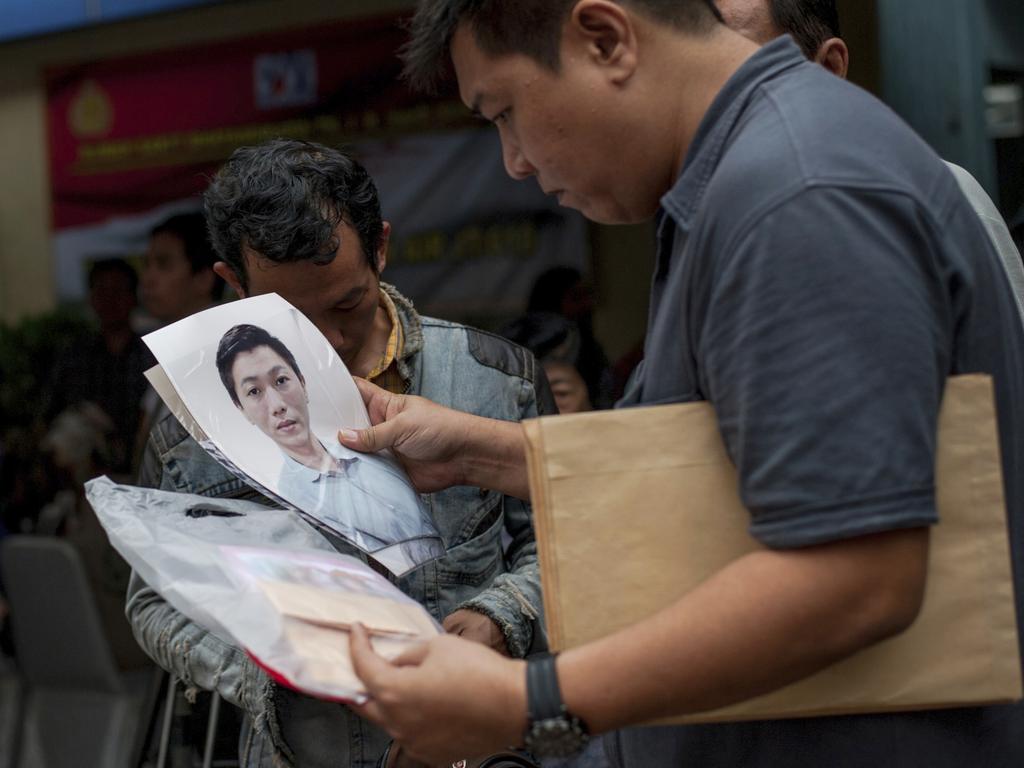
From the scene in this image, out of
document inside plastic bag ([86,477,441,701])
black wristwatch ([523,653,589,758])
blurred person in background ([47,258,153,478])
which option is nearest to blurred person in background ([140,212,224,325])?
blurred person in background ([47,258,153,478])

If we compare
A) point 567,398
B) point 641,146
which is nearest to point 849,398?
point 641,146

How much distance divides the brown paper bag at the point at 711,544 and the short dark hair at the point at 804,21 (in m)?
1.03

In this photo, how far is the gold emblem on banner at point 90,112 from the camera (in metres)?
5.64

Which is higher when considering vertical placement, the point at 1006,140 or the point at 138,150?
the point at 138,150

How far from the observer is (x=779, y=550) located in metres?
0.98

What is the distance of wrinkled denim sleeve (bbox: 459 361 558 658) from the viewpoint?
180 centimetres

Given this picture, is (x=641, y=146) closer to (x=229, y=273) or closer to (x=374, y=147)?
(x=229, y=273)

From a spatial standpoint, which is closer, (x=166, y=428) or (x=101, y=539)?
(x=166, y=428)

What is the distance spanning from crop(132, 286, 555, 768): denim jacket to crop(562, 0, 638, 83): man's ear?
920 mm

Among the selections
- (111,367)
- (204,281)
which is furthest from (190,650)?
(111,367)

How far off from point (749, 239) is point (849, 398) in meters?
0.15

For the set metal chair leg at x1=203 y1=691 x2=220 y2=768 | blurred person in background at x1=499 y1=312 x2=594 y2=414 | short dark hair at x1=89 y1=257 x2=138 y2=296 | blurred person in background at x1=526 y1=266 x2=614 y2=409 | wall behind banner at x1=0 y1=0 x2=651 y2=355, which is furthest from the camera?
short dark hair at x1=89 y1=257 x2=138 y2=296

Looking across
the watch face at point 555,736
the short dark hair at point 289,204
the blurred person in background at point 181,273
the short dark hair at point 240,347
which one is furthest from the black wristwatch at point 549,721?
the blurred person in background at point 181,273

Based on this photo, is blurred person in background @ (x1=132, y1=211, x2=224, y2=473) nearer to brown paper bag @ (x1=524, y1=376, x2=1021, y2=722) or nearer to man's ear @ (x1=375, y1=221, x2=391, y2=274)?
man's ear @ (x1=375, y1=221, x2=391, y2=274)
